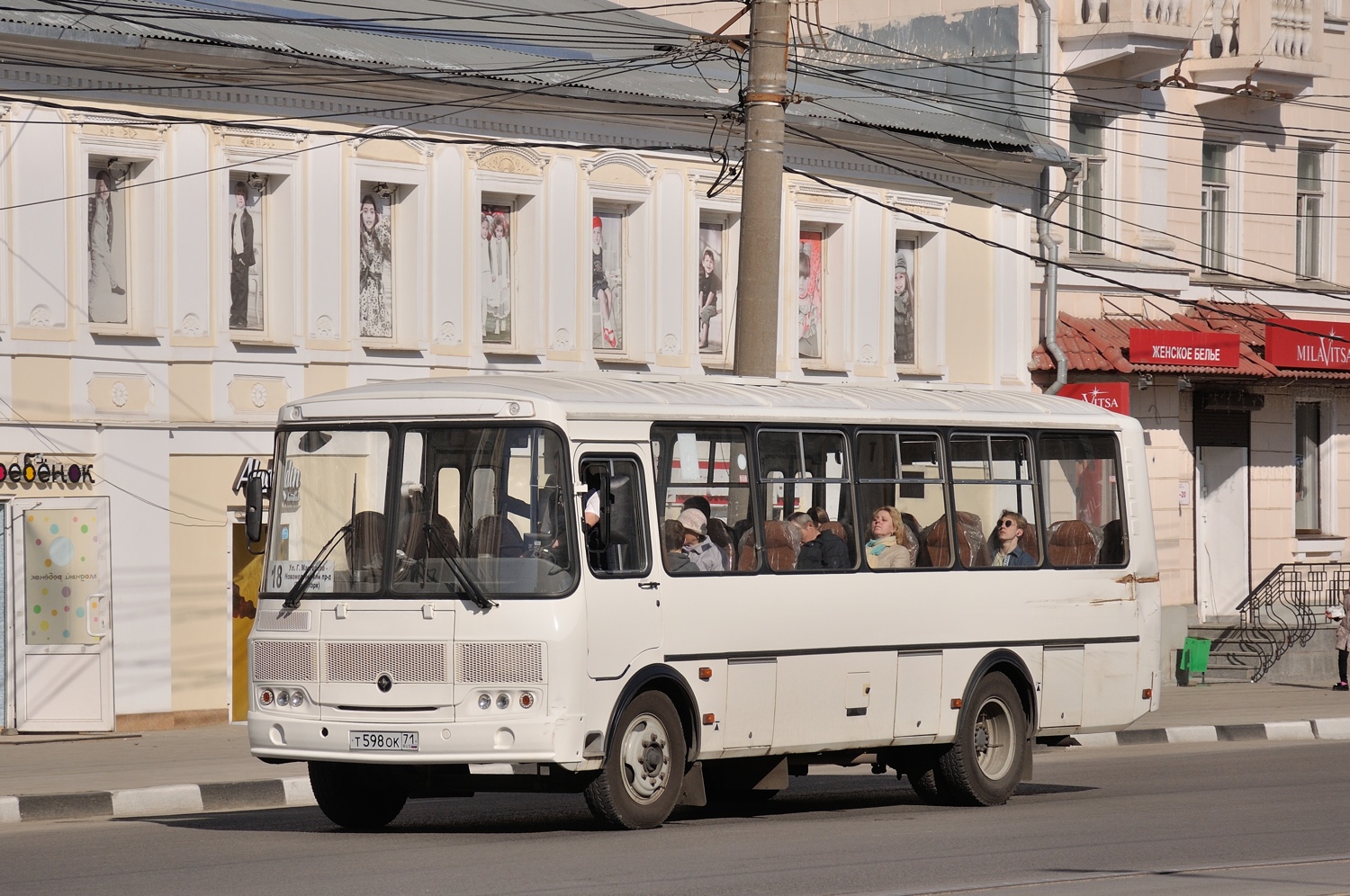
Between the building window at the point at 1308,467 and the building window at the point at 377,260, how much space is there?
17.4 meters

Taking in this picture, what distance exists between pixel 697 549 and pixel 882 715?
199 cm

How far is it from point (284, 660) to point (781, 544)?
3358 millimetres

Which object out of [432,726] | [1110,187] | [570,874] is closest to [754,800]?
[432,726]

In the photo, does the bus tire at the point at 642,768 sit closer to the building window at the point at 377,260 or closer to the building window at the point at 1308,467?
the building window at the point at 377,260

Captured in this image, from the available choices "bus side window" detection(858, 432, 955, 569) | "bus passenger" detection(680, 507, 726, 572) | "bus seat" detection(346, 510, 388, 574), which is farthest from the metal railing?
"bus seat" detection(346, 510, 388, 574)

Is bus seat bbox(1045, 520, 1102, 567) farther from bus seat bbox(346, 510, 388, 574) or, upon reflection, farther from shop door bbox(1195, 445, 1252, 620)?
shop door bbox(1195, 445, 1252, 620)

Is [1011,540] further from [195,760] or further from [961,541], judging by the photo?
[195,760]

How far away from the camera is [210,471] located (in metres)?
23.5

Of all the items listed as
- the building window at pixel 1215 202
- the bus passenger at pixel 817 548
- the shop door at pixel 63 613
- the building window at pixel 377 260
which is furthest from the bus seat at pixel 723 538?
the building window at pixel 1215 202

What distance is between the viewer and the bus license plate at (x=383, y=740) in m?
12.9

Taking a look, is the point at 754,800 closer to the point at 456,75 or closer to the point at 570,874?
the point at 570,874

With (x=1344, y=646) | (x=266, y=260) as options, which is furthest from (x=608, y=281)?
(x=1344, y=646)

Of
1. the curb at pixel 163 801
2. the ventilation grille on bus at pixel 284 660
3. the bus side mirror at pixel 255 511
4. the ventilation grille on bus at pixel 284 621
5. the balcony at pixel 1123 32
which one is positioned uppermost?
the balcony at pixel 1123 32

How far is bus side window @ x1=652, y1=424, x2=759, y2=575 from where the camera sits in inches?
549
